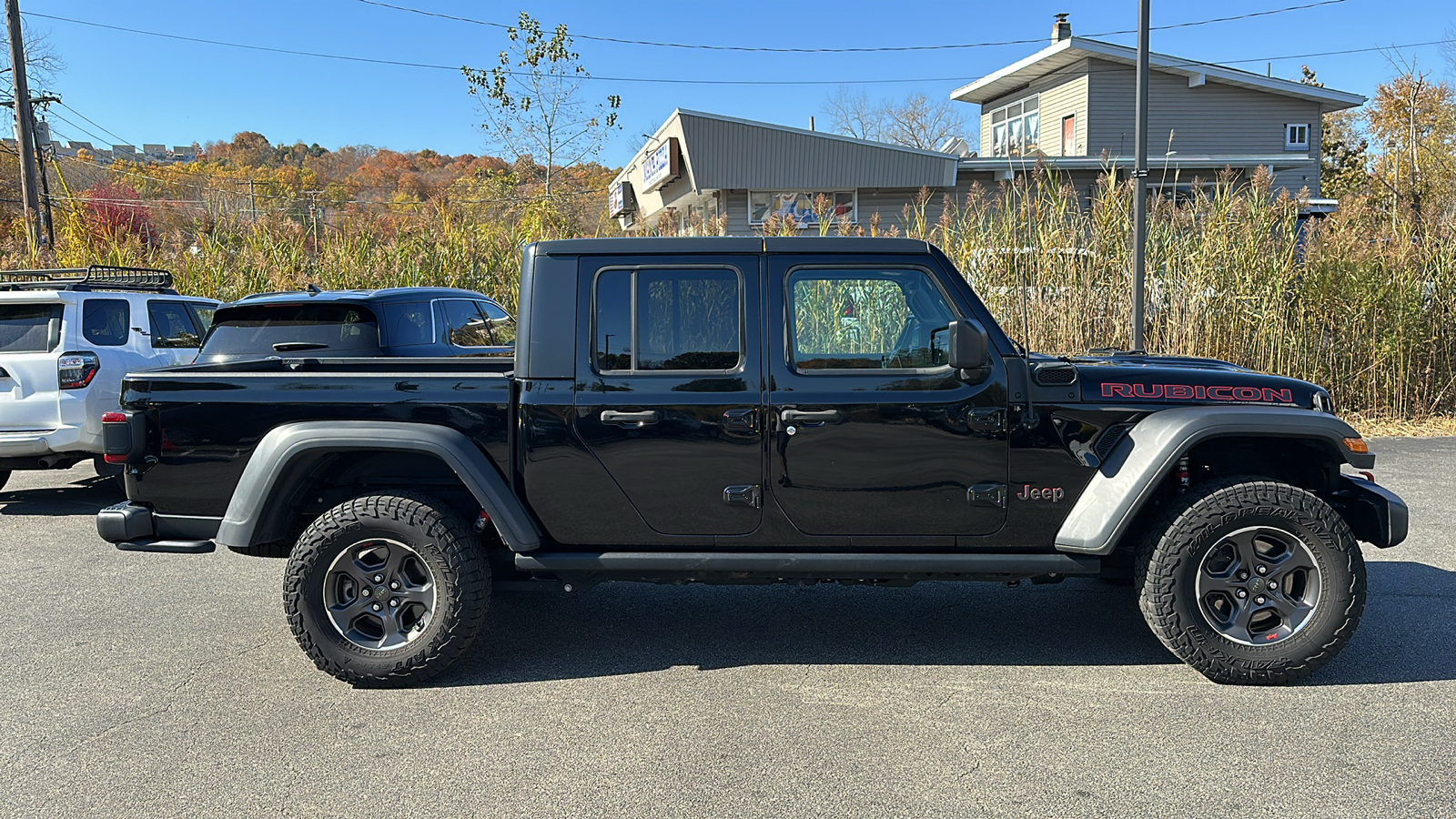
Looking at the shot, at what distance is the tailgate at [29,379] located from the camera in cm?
748

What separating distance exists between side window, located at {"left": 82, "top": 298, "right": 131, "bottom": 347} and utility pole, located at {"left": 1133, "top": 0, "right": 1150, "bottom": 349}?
370 inches

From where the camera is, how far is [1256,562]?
13.3ft

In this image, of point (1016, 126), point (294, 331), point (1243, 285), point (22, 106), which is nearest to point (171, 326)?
point (294, 331)

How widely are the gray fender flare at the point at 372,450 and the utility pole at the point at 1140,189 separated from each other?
319 inches

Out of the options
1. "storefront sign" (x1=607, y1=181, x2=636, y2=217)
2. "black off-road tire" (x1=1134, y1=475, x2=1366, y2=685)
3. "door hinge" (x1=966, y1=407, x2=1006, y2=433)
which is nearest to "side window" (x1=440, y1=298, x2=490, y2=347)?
"door hinge" (x1=966, y1=407, x2=1006, y2=433)

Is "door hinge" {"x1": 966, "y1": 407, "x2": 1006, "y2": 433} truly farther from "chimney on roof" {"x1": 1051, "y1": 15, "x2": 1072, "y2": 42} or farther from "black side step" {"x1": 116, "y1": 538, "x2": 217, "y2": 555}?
"chimney on roof" {"x1": 1051, "y1": 15, "x2": 1072, "y2": 42}

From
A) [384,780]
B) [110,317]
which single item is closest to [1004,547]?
[384,780]

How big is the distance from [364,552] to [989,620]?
2982mm

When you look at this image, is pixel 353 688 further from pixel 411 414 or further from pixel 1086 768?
pixel 1086 768

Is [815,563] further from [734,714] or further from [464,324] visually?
[464,324]

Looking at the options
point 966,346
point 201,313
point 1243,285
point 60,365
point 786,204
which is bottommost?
point 60,365

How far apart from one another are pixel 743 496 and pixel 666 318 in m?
0.82

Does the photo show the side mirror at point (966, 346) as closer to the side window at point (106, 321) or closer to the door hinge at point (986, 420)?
the door hinge at point (986, 420)

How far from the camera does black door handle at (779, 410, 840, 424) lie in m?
4.10
